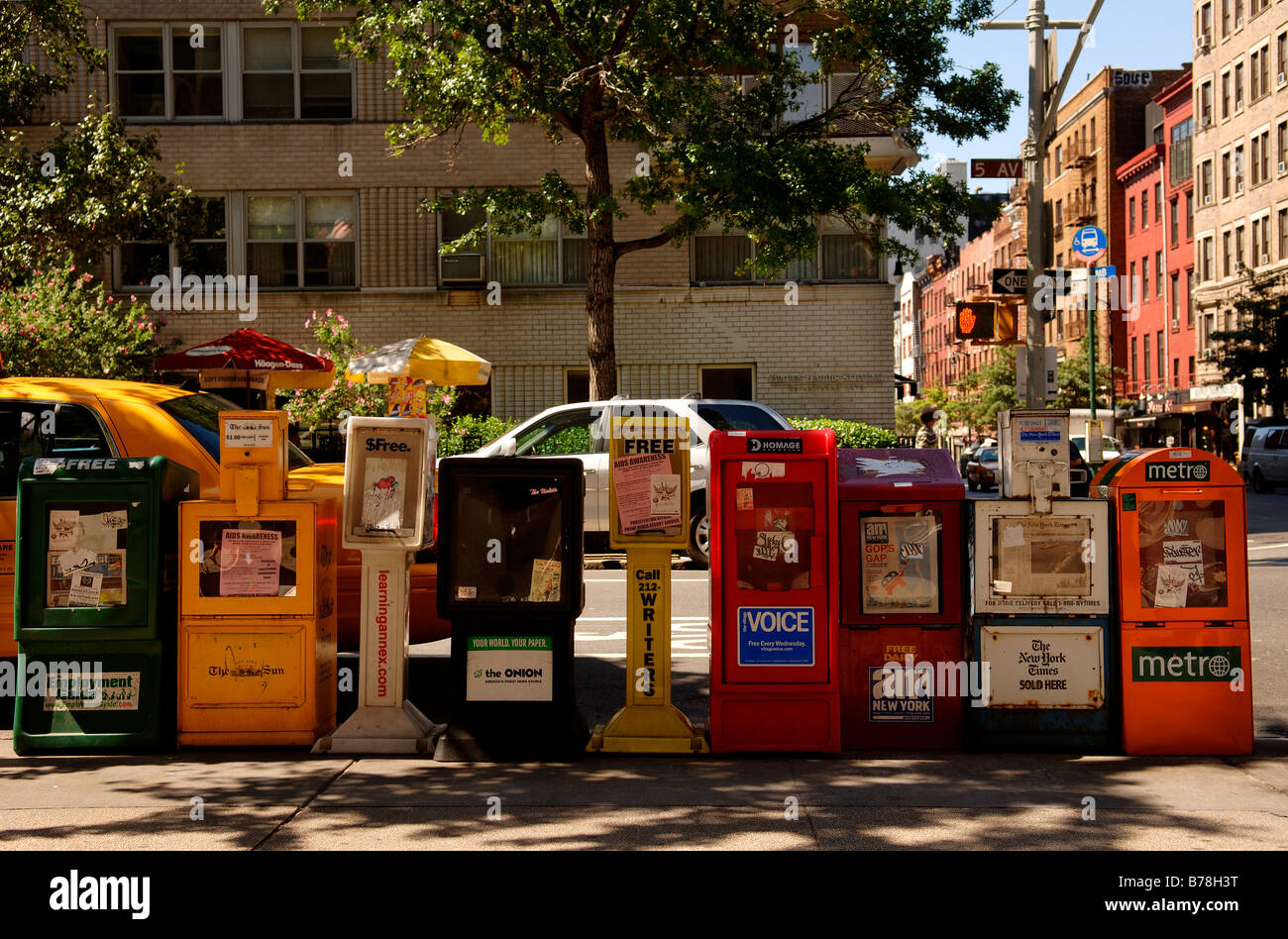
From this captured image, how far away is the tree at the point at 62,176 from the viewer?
1527 centimetres

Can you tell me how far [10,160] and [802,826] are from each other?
15057 millimetres

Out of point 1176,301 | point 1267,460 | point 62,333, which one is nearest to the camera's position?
point 62,333

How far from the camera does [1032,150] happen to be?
16.7 meters

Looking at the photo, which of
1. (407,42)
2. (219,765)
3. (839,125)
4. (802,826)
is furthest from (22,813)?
(839,125)

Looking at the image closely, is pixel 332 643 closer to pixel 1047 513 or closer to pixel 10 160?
pixel 1047 513

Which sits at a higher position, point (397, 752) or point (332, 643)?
point (332, 643)

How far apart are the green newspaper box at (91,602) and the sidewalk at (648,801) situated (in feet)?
0.66

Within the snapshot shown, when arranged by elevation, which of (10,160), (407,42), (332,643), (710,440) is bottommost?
(332,643)

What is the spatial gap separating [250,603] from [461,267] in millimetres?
17984

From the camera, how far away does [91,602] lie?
6.39 meters

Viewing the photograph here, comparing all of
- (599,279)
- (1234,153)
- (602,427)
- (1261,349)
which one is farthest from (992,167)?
(1234,153)

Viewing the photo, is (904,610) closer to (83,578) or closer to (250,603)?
(250,603)

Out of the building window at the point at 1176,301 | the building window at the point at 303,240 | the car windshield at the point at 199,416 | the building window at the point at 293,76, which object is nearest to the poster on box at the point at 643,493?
the car windshield at the point at 199,416

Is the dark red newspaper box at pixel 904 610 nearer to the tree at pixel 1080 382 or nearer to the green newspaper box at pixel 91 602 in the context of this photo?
the green newspaper box at pixel 91 602
